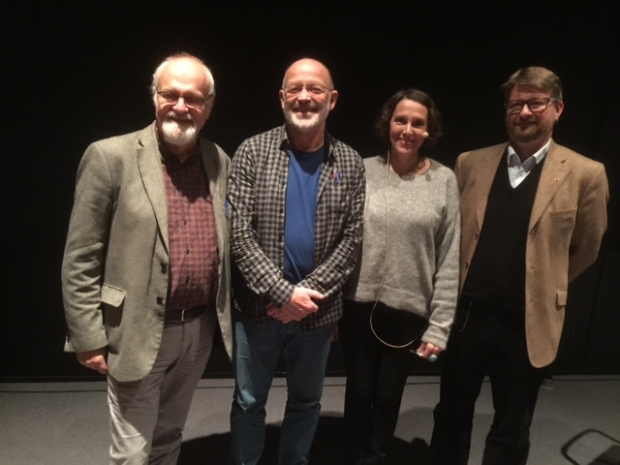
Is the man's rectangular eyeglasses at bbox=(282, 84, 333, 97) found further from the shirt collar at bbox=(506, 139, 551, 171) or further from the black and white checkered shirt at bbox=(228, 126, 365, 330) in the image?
the shirt collar at bbox=(506, 139, 551, 171)

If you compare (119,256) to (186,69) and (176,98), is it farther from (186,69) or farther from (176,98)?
(186,69)

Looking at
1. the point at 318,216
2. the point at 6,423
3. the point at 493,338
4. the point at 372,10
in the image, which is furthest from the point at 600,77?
the point at 6,423

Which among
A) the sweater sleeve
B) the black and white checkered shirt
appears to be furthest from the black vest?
the black and white checkered shirt

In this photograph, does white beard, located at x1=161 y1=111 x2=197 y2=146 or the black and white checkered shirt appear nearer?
white beard, located at x1=161 y1=111 x2=197 y2=146

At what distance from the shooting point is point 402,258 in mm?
1838

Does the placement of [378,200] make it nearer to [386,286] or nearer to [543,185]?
[386,286]

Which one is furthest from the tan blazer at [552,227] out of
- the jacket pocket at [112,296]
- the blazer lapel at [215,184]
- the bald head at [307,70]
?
the jacket pocket at [112,296]

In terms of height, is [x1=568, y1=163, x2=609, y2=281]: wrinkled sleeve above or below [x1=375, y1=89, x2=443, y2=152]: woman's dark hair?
below

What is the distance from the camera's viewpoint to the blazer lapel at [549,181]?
1796 mm

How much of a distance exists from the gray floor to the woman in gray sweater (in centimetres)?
86

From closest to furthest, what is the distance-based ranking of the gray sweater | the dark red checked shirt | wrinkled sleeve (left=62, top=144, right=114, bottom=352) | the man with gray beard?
wrinkled sleeve (left=62, top=144, right=114, bottom=352) < the dark red checked shirt < the man with gray beard < the gray sweater

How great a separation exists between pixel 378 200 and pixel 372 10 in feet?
4.67

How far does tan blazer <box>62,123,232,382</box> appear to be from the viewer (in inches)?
60.2

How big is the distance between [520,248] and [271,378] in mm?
1137
